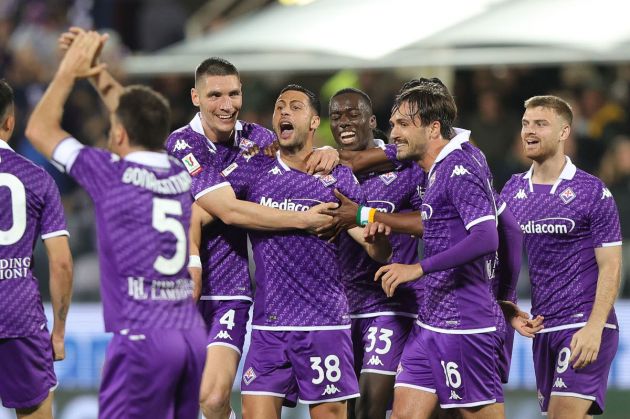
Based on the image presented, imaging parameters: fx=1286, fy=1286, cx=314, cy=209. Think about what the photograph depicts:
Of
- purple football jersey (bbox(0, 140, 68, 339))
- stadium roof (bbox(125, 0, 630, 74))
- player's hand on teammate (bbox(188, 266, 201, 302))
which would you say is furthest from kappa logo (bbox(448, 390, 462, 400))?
stadium roof (bbox(125, 0, 630, 74))

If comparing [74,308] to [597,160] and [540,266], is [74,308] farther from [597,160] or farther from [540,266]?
[597,160]

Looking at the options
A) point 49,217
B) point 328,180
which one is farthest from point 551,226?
point 49,217

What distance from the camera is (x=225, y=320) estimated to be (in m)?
8.80

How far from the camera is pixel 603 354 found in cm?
870

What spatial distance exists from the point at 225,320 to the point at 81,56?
252 centimetres

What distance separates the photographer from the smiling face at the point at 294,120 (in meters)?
8.56

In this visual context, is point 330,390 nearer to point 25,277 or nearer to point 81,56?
point 25,277

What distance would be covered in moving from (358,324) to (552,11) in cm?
648

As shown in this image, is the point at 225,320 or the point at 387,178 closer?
the point at 225,320

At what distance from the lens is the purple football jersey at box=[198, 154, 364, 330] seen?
332 inches

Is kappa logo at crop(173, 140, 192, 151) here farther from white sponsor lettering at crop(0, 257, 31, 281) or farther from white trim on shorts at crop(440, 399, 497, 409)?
white trim on shorts at crop(440, 399, 497, 409)

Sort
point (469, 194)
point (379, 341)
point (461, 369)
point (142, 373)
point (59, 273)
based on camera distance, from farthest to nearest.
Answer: point (379, 341) < point (59, 273) < point (461, 369) < point (469, 194) < point (142, 373)

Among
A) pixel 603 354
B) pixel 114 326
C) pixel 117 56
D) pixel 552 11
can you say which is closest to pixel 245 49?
pixel 117 56

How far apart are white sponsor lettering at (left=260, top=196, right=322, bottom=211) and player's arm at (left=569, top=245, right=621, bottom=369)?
1.94 m
